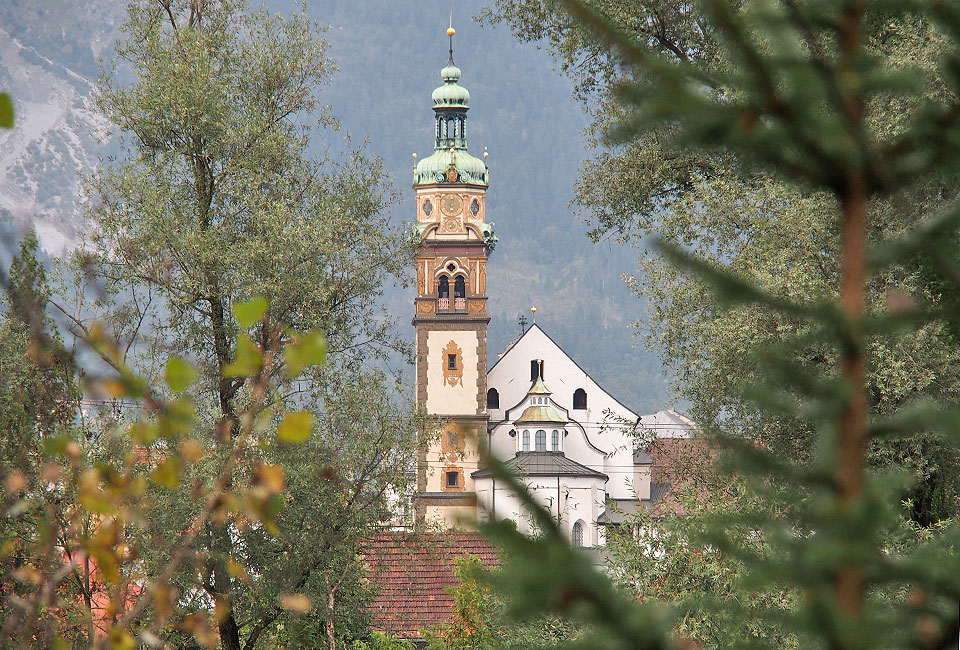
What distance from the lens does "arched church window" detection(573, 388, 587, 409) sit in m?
65.6

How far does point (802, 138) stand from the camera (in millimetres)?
1461

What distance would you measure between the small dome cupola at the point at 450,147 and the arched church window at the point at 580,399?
13.0 metres

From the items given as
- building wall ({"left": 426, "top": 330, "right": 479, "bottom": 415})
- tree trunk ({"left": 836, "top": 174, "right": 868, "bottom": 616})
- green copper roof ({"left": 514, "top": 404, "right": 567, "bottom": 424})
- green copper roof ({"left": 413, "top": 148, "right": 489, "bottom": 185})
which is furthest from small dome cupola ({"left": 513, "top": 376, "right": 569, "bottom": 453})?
tree trunk ({"left": 836, "top": 174, "right": 868, "bottom": 616})

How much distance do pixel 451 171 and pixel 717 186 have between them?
177 ft

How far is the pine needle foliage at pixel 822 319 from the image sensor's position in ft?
4.17

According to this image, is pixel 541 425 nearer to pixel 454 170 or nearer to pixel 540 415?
pixel 540 415

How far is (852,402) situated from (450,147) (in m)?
69.1

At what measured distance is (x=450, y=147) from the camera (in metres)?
69.6

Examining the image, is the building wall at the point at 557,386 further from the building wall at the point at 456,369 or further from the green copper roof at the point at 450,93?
the green copper roof at the point at 450,93

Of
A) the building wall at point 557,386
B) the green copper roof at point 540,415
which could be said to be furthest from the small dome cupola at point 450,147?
the green copper roof at point 540,415

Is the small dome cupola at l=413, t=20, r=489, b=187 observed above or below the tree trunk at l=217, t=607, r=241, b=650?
above

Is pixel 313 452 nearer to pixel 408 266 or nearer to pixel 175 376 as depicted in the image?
pixel 408 266

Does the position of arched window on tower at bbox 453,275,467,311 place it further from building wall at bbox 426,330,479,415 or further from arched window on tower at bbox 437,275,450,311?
building wall at bbox 426,330,479,415

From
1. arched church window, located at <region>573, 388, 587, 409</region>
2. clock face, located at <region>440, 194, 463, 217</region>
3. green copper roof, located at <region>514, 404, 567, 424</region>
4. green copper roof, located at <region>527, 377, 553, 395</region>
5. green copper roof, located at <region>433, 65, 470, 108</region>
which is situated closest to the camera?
green copper roof, located at <region>514, 404, 567, 424</region>
